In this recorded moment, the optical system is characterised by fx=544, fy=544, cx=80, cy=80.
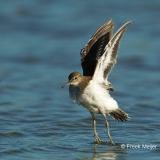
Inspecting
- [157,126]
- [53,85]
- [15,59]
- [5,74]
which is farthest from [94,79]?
[15,59]

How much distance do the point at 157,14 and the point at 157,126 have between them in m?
10.6

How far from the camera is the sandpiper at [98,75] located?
8.99 meters

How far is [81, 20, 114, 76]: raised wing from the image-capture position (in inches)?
366

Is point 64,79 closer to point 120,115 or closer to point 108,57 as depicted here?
point 120,115

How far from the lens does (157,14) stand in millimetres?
20594

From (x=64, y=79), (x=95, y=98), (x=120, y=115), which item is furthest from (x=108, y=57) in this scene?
(x=64, y=79)

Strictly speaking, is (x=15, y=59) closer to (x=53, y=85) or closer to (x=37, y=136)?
(x=53, y=85)

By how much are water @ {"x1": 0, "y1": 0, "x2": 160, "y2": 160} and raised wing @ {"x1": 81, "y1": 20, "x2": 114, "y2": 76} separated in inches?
51.7

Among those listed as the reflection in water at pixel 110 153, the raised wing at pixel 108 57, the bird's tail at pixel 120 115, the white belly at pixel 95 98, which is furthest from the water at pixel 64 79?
the raised wing at pixel 108 57

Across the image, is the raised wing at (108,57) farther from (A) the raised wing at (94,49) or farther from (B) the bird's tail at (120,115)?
(B) the bird's tail at (120,115)

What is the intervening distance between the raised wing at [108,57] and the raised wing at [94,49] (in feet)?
0.42

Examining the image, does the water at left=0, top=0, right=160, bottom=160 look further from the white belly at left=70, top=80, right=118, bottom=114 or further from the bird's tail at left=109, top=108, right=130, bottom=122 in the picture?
the white belly at left=70, top=80, right=118, bottom=114

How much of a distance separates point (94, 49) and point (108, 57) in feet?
1.50

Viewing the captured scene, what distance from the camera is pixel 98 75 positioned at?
916cm
